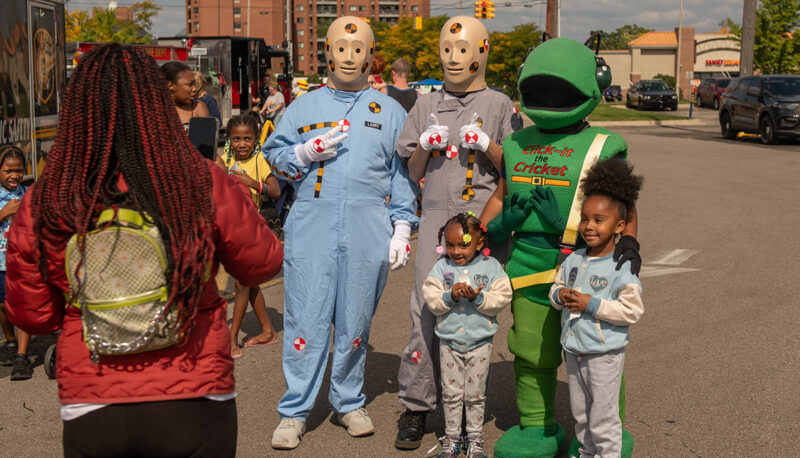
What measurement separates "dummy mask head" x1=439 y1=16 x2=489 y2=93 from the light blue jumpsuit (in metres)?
0.40

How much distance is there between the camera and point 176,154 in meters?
2.44

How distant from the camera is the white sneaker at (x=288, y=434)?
4551 mm

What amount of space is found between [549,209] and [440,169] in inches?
30.4

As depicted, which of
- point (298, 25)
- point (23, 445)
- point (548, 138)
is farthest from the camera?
point (298, 25)

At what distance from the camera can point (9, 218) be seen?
597cm

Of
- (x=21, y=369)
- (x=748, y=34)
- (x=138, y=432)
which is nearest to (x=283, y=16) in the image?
(x=748, y=34)

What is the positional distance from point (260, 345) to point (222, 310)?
158 inches

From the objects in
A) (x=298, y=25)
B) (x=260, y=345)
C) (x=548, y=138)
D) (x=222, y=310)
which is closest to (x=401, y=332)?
(x=260, y=345)

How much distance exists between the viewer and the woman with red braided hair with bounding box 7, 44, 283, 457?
2.38m

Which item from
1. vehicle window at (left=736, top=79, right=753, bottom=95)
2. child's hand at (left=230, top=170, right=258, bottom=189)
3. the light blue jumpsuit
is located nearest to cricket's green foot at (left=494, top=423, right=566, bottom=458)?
the light blue jumpsuit

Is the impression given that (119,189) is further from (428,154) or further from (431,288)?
(428,154)

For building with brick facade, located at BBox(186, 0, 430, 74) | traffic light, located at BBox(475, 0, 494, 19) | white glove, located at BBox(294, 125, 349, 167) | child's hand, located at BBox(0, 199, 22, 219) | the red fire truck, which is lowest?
child's hand, located at BBox(0, 199, 22, 219)

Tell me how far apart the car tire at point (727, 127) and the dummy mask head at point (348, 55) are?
22.2 m

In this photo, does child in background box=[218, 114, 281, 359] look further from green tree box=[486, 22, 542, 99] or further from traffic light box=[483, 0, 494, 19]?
green tree box=[486, 22, 542, 99]
